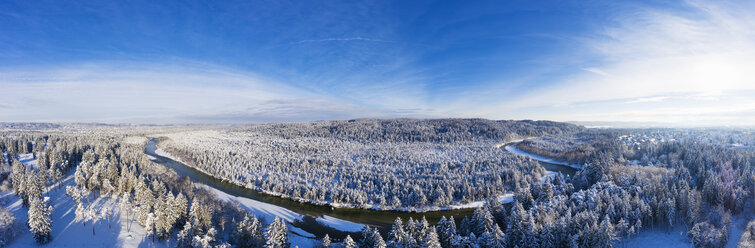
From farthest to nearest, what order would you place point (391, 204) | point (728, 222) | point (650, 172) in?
point (650, 172), point (391, 204), point (728, 222)

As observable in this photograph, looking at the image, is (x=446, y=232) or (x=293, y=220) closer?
(x=446, y=232)

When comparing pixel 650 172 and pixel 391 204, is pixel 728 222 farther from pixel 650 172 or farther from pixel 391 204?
pixel 391 204

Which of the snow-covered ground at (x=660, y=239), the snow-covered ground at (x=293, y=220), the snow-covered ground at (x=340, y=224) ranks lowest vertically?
the snow-covered ground at (x=340, y=224)

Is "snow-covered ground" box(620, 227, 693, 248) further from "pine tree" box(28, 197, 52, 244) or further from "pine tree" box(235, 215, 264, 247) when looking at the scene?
"pine tree" box(28, 197, 52, 244)

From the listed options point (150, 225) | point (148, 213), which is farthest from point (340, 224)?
point (148, 213)

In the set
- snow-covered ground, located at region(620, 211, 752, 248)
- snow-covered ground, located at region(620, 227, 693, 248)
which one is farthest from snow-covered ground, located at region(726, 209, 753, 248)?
snow-covered ground, located at region(620, 227, 693, 248)

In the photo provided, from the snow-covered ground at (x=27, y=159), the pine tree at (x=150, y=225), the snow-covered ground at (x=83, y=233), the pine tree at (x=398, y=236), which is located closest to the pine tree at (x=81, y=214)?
the snow-covered ground at (x=83, y=233)

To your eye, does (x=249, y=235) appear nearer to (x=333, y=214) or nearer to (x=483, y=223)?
(x=333, y=214)

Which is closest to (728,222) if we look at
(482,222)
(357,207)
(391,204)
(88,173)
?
(482,222)

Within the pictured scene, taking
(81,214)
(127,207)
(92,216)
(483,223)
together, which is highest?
(127,207)

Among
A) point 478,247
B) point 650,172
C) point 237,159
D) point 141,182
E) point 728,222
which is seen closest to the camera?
point 478,247

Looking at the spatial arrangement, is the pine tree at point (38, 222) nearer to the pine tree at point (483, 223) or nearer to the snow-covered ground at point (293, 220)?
the snow-covered ground at point (293, 220)
